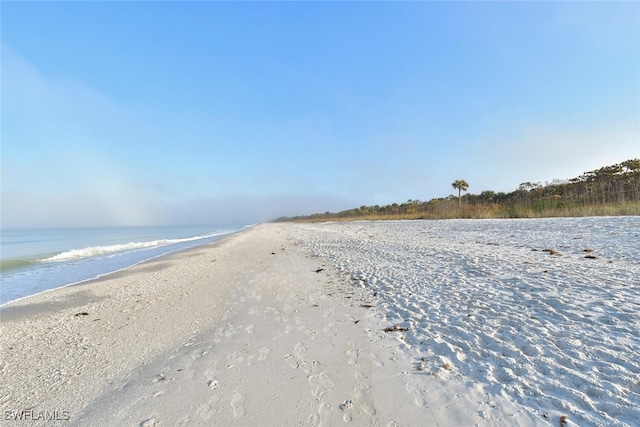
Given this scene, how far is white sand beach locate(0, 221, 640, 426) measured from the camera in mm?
2729

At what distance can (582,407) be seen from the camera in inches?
98.1

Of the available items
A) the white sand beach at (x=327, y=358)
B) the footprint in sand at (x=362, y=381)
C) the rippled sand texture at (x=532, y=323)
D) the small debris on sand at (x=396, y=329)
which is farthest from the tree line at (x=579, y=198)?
the footprint in sand at (x=362, y=381)

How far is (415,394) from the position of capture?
295cm

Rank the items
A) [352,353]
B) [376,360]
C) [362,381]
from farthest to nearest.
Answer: [352,353]
[376,360]
[362,381]

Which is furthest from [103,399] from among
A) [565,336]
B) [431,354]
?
[565,336]

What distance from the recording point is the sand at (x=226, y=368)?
277 cm

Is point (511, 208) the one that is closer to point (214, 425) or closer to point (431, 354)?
point (431, 354)

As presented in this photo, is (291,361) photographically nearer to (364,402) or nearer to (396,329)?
(364,402)

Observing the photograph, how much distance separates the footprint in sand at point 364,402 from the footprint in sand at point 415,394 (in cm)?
45

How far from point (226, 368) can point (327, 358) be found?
1.35 m

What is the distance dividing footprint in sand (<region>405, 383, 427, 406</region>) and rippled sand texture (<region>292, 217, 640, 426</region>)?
1.4 inches

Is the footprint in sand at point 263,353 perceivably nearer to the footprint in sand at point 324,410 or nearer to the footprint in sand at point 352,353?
the footprint in sand at point 352,353

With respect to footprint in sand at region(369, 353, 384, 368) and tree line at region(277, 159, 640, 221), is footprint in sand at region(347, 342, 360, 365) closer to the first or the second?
footprint in sand at region(369, 353, 384, 368)

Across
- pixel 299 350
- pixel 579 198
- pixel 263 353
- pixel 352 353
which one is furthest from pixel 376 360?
pixel 579 198
